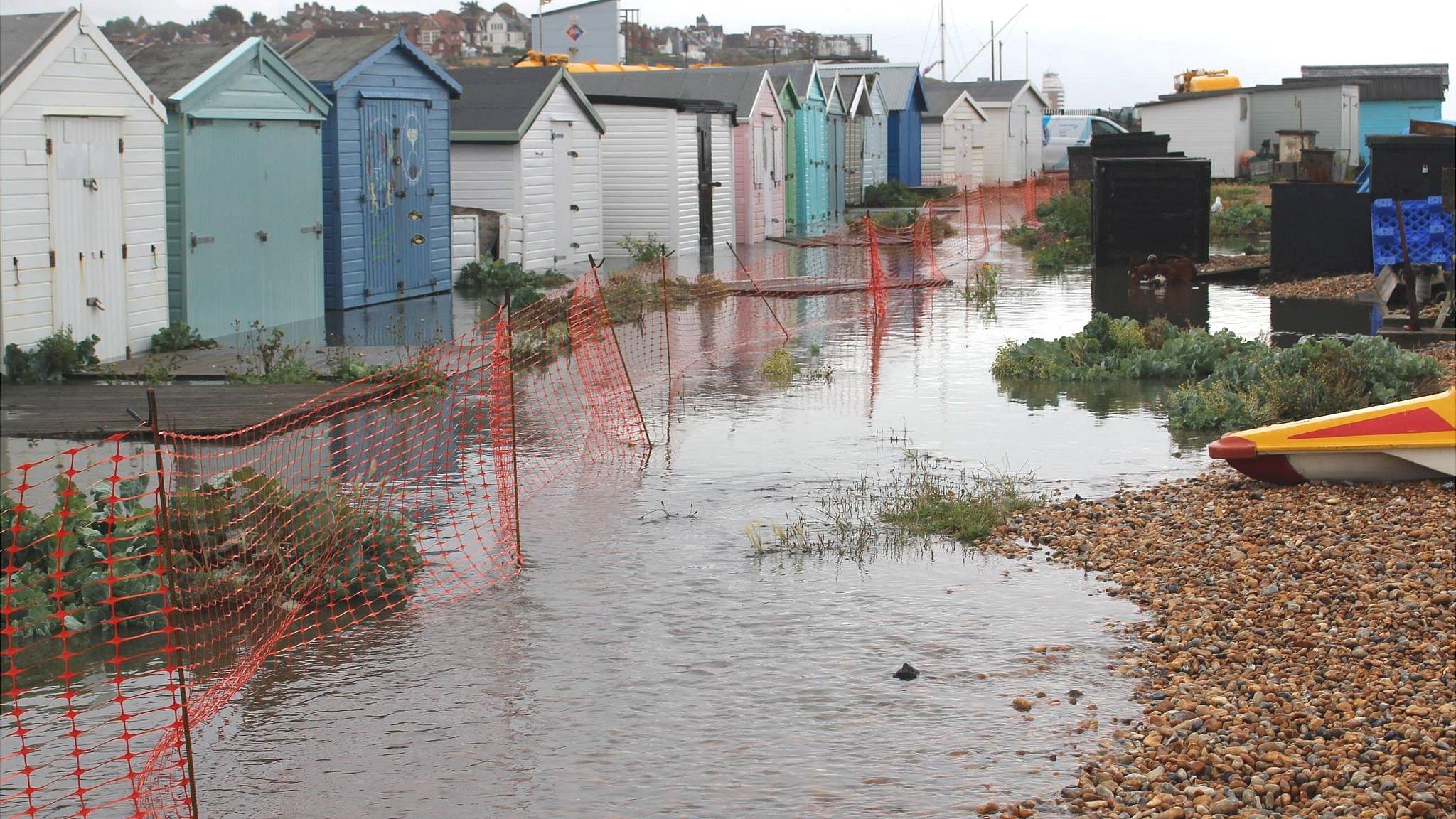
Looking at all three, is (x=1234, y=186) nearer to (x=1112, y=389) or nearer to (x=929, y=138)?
(x=929, y=138)

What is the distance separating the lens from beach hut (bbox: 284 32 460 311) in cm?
2122

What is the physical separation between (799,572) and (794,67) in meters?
34.6

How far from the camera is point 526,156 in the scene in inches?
1037

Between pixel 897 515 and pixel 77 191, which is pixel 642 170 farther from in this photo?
pixel 897 515

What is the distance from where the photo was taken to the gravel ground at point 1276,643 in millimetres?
5746

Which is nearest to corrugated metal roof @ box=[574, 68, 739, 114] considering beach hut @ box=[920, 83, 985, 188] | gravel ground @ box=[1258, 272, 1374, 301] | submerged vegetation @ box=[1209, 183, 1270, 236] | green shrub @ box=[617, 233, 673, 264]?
green shrub @ box=[617, 233, 673, 264]

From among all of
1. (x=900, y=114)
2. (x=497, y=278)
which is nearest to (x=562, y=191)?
(x=497, y=278)

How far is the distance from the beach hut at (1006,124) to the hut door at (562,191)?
40502 mm

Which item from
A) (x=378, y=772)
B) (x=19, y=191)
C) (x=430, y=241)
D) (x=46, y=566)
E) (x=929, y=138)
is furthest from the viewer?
(x=929, y=138)

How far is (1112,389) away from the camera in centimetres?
1513

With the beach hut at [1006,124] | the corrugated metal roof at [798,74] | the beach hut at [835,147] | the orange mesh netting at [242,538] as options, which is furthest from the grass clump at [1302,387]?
the beach hut at [1006,124]

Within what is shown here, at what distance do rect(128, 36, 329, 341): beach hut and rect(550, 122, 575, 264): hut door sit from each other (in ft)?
24.4

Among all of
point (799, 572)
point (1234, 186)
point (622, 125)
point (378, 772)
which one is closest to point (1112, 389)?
point (799, 572)

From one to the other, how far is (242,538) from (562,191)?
20.1 meters
